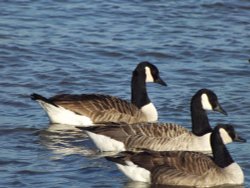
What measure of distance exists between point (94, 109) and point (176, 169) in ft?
12.0

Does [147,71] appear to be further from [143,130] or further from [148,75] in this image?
[143,130]

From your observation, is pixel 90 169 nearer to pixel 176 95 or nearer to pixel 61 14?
Answer: pixel 176 95

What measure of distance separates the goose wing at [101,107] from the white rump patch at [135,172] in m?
3.43

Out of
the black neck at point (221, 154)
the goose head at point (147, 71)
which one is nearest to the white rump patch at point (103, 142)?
the black neck at point (221, 154)

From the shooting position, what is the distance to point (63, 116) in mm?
16406

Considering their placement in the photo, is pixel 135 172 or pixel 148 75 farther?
pixel 148 75

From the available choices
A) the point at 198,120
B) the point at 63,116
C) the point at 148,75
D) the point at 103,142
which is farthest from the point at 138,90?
the point at 103,142

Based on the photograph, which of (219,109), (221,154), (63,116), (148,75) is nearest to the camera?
(221,154)

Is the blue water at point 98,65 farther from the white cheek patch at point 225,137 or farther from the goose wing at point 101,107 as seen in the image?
the goose wing at point 101,107

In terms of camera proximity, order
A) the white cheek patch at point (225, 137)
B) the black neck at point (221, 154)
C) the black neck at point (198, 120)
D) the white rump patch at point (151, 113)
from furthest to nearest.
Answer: the white rump patch at point (151, 113) < the black neck at point (198, 120) < the white cheek patch at point (225, 137) < the black neck at point (221, 154)

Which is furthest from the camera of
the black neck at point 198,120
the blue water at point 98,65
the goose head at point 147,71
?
the goose head at point 147,71

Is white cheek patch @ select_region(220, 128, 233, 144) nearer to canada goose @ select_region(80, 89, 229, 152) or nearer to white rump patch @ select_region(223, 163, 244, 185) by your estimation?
white rump patch @ select_region(223, 163, 244, 185)

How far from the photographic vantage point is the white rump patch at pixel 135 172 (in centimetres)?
1313

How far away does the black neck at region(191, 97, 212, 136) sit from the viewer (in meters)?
15.4
